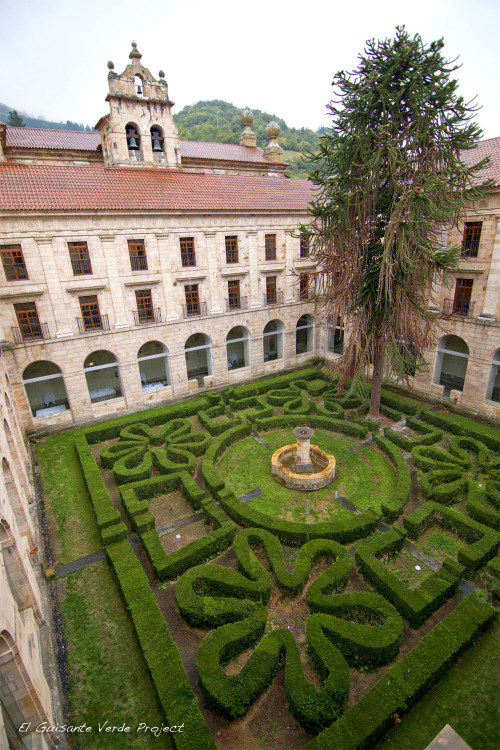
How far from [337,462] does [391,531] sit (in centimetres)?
554

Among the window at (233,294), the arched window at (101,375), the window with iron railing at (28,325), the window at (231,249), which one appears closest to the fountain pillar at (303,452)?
the window at (233,294)

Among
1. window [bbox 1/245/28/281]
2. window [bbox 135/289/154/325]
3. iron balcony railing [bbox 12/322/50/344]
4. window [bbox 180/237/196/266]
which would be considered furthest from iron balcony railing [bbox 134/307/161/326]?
window [bbox 1/245/28/281]

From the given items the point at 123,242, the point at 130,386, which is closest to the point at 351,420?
the point at 130,386

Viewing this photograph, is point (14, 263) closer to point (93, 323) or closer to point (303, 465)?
point (93, 323)

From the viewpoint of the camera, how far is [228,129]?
7362 centimetres

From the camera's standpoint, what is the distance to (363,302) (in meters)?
19.9

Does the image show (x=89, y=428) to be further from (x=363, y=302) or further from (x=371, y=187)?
(x=371, y=187)

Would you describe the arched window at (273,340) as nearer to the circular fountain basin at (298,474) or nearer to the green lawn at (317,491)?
the green lawn at (317,491)

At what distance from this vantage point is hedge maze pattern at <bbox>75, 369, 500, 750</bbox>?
8953 millimetres

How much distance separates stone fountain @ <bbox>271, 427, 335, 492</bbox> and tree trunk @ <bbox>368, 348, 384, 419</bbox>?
17.6ft

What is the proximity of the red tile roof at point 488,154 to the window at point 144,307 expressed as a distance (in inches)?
783

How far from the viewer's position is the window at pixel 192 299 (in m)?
25.7

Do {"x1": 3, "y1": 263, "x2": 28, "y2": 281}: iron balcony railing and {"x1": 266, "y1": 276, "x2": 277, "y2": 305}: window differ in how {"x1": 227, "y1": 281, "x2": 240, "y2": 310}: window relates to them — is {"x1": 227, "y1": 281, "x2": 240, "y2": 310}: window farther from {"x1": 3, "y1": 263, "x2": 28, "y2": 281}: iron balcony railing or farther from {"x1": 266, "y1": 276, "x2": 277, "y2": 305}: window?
{"x1": 3, "y1": 263, "x2": 28, "y2": 281}: iron balcony railing

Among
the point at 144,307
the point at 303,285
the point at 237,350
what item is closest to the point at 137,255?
the point at 144,307
